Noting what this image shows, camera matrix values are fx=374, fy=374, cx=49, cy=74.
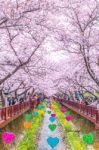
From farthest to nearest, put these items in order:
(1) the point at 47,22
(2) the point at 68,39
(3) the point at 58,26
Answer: (2) the point at 68,39, (3) the point at 58,26, (1) the point at 47,22

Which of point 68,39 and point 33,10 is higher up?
point 33,10

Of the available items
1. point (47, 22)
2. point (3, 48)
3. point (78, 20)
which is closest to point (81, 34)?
point (78, 20)

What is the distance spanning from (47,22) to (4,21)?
131 inches

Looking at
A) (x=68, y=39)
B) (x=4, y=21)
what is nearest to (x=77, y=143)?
(x=68, y=39)

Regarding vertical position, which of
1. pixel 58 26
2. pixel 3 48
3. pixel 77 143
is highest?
pixel 58 26

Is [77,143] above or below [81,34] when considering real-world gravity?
below

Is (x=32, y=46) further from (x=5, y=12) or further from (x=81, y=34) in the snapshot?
(x=5, y=12)

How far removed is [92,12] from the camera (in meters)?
19.3

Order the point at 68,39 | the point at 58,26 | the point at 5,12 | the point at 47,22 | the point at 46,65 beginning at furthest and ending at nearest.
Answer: the point at 46,65 → the point at 68,39 → the point at 58,26 → the point at 47,22 → the point at 5,12

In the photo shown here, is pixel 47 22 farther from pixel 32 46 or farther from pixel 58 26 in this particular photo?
pixel 32 46

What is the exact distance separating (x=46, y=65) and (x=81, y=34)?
13.4 m

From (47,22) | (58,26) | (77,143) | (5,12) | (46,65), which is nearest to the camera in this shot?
(5,12)

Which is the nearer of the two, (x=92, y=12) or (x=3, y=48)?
(x=92, y=12)

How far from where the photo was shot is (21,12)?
1423cm
